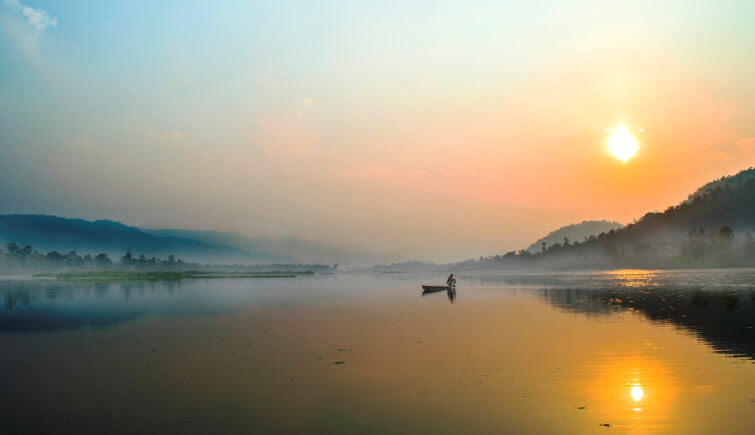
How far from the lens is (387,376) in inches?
752

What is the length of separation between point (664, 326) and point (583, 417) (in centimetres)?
2150

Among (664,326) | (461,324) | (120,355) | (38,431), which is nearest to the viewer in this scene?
(38,431)

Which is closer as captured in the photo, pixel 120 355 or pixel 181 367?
pixel 181 367

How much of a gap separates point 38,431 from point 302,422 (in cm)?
722

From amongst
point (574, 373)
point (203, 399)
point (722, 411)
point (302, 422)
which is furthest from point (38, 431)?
point (722, 411)

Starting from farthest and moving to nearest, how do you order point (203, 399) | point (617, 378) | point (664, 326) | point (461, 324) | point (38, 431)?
point (461, 324) < point (664, 326) < point (617, 378) < point (203, 399) < point (38, 431)

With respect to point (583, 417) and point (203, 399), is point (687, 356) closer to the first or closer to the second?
point (583, 417)

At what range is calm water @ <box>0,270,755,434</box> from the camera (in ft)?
45.1

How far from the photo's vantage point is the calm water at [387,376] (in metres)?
13.7

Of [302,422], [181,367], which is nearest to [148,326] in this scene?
[181,367]

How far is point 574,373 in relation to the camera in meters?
18.8

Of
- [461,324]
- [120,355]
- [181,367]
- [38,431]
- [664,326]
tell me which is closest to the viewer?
[38,431]

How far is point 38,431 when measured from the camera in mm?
13367

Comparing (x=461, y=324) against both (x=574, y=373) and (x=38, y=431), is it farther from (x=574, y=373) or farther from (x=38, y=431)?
(x=38, y=431)
